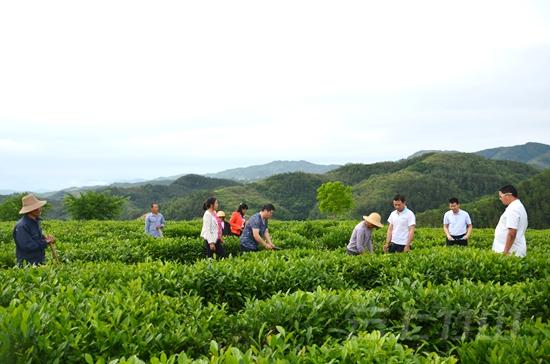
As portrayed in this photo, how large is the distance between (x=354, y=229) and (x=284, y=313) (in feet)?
16.9

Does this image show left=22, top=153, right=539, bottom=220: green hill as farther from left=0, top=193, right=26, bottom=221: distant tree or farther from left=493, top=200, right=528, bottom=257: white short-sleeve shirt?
left=493, top=200, right=528, bottom=257: white short-sleeve shirt

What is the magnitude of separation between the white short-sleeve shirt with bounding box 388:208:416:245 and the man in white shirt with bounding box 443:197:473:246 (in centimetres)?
179

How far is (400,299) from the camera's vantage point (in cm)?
473

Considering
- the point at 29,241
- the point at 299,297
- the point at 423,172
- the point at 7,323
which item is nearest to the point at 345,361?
the point at 299,297

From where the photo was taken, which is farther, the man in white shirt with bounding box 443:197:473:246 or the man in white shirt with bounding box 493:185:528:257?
the man in white shirt with bounding box 443:197:473:246

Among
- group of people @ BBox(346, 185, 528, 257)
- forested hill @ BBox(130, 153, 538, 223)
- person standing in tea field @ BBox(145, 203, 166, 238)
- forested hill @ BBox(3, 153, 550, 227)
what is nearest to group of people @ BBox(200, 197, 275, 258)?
group of people @ BBox(346, 185, 528, 257)

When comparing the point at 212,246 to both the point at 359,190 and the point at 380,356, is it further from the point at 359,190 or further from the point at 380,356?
the point at 359,190

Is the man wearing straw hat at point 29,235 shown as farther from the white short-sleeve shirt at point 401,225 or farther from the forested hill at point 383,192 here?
the forested hill at point 383,192

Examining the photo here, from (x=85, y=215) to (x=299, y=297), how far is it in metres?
37.8

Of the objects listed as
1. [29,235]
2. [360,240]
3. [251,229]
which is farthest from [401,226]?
[29,235]

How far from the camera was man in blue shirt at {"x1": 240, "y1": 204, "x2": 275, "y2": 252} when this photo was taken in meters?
9.98

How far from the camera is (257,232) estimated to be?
9.98 meters

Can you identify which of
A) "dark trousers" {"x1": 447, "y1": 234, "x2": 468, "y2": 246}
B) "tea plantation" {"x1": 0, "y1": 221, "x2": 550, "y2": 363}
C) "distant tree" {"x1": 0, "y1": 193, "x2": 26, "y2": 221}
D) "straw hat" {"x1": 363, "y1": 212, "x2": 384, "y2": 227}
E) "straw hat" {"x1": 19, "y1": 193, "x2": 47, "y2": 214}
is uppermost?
"straw hat" {"x1": 19, "y1": 193, "x2": 47, "y2": 214}

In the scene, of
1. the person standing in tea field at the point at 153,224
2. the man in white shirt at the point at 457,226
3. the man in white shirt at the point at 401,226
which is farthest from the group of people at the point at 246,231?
the man in white shirt at the point at 457,226
